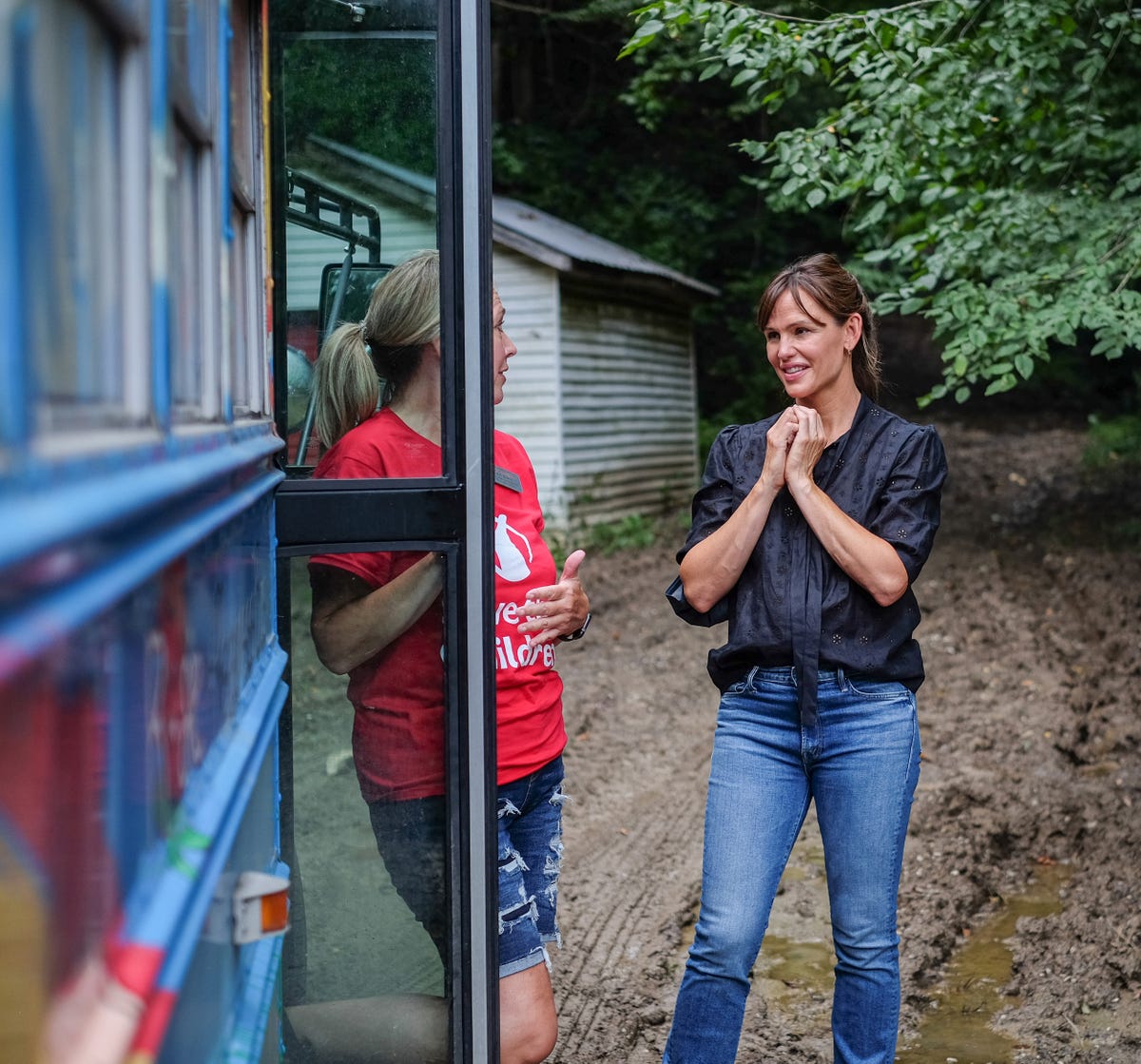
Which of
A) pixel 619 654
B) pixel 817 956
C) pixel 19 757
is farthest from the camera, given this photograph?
pixel 619 654

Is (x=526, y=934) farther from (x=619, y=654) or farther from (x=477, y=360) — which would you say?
(x=619, y=654)

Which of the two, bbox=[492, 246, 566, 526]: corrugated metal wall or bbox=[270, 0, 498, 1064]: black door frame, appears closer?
bbox=[270, 0, 498, 1064]: black door frame

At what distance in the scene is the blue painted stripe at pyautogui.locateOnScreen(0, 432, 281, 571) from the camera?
0.58 m

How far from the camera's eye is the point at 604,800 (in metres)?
6.02

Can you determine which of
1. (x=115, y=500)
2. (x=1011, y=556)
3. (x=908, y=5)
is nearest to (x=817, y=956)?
(x=115, y=500)

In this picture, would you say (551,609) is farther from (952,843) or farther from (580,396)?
(580,396)

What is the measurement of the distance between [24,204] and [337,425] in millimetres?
1565

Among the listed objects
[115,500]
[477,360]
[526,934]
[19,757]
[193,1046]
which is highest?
[477,360]

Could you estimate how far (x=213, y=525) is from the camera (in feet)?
3.85

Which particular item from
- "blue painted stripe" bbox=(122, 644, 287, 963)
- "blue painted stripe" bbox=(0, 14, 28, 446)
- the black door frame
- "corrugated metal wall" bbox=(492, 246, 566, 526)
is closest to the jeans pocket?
the black door frame

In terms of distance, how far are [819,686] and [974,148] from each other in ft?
19.1

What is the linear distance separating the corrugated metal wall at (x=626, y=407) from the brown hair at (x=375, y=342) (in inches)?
438

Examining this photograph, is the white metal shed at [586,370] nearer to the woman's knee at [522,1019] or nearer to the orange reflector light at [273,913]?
the woman's knee at [522,1019]

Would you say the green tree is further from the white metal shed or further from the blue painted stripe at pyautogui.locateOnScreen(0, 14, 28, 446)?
the white metal shed
